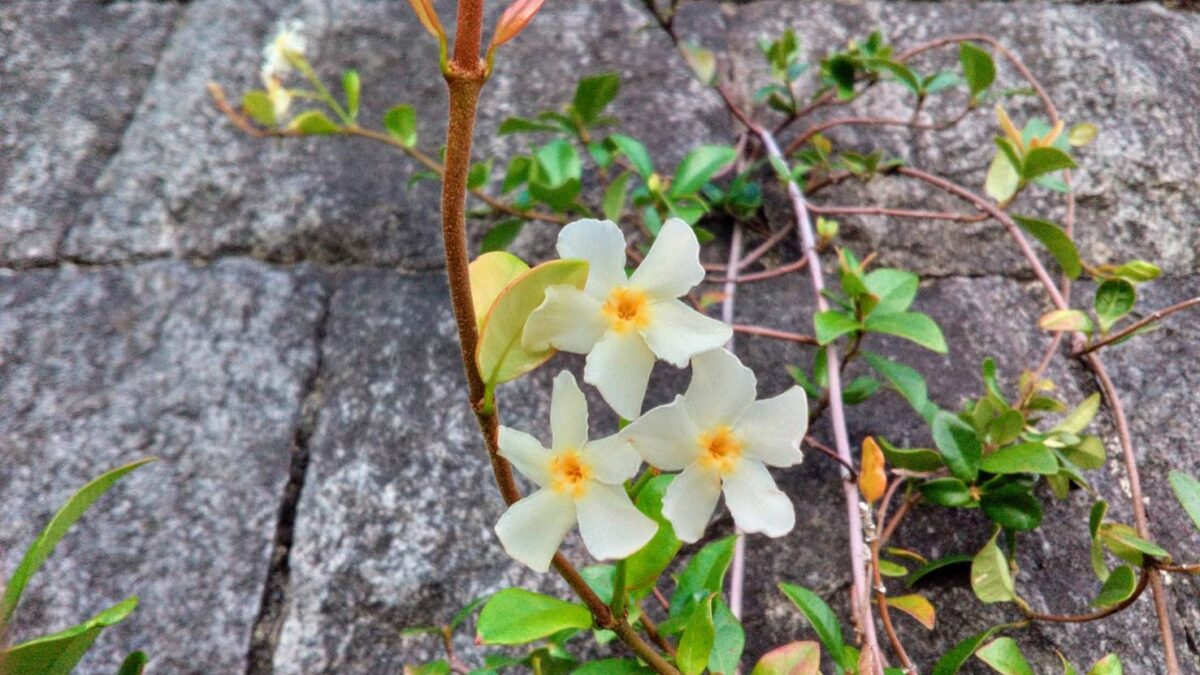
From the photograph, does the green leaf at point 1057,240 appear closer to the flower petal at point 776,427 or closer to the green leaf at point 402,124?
the flower petal at point 776,427

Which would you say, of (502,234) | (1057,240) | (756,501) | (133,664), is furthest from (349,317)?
(1057,240)

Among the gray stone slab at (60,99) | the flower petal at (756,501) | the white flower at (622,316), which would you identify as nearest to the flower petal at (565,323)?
the white flower at (622,316)

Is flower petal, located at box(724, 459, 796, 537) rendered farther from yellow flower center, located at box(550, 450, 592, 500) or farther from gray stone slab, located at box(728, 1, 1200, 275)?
gray stone slab, located at box(728, 1, 1200, 275)

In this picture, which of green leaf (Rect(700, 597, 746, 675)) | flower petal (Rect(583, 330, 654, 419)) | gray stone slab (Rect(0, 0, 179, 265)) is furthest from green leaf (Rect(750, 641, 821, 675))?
gray stone slab (Rect(0, 0, 179, 265))

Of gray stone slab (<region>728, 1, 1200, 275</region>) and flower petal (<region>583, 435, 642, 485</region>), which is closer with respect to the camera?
flower petal (<region>583, 435, 642, 485</region>)

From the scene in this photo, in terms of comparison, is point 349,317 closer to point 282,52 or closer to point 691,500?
point 282,52
